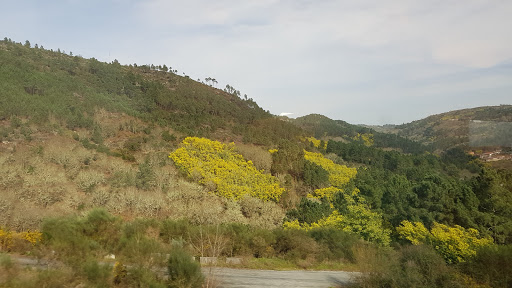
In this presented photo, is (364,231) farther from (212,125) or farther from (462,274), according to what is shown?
(212,125)

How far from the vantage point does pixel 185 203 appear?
80.8 ft

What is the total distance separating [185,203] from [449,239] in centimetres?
1721

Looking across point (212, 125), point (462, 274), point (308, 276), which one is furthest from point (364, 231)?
point (212, 125)

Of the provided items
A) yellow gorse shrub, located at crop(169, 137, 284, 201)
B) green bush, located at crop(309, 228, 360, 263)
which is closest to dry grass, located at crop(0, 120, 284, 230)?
yellow gorse shrub, located at crop(169, 137, 284, 201)

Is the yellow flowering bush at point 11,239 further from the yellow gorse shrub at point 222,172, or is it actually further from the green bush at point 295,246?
the yellow gorse shrub at point 222,172

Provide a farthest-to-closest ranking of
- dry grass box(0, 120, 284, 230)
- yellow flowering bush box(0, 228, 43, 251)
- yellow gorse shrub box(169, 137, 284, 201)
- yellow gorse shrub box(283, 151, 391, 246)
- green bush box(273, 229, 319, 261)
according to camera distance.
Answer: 1. yellow gorse shrub box(169, 137, 284, 201)
2. yellow gorse shrub box(283, 151, 391, 246)
3. dry grass box(0, 120, 284, 230)
4. green bush box(273, 229, 319, 261)
5. yellow flowering bush box(0, 228, 43, 251)

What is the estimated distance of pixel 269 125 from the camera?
61812mm

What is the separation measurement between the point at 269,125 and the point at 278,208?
3482 cm

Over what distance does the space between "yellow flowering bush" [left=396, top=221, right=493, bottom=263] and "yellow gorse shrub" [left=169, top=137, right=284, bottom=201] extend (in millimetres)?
12178

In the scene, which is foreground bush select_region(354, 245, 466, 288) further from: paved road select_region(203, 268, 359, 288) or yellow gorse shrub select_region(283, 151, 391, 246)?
yellow gorse shrub select_region(283, 151, 391, 246)

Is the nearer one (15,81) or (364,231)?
(364,231)

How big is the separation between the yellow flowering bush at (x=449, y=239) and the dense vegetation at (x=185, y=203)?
0.09 m

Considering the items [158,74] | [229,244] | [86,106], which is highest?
[158,74]

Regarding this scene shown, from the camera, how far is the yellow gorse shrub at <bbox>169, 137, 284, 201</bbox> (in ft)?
95.1
